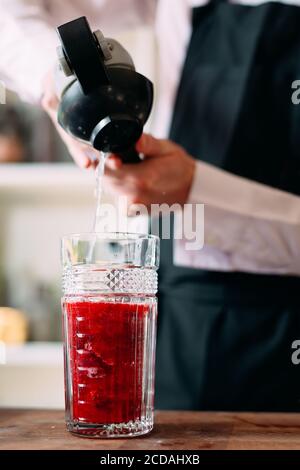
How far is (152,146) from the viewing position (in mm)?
1065

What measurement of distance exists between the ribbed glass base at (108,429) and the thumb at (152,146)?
40 cm

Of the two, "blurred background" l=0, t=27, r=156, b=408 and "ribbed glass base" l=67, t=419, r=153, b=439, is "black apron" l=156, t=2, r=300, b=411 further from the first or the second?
"blurred background" l=0, t=27, r=156, b=408

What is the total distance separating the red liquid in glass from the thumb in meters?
0.31

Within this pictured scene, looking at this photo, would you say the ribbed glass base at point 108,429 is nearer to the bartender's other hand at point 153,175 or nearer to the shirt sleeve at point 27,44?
the bartender's other hand at point 153,175

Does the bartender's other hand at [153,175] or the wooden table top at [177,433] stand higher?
the bartender's other hand at [153,175]

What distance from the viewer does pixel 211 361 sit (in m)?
1.29

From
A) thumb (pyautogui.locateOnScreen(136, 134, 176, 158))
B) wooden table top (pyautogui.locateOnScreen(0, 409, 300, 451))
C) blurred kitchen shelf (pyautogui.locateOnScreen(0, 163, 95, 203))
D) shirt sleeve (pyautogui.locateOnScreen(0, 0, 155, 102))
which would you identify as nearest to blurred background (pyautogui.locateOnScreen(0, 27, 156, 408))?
blurred kitchen shelf (pyautogui.locateOnScreen(0, 163, 95, 203))

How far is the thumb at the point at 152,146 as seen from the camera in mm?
1042

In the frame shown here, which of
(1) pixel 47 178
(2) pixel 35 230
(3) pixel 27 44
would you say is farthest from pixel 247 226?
(2) pixel 35 230

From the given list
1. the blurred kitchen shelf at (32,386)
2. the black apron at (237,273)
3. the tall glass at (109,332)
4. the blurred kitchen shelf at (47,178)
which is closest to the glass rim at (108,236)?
the tall glass at (109,332)

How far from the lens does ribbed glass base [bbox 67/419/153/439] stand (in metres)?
0.78

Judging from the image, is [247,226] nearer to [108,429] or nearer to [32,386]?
[108,429]

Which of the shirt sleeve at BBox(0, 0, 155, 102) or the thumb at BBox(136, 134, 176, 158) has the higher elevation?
the shirt sleeve at BBox(0, 0, 155, 102)
